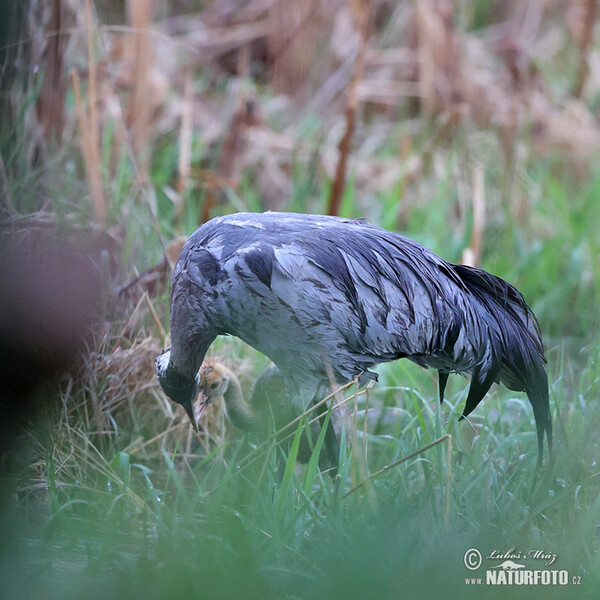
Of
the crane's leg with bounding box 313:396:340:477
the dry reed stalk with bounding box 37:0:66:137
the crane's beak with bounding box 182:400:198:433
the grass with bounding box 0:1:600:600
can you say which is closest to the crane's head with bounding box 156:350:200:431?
the crane's beak with bounding box 182:400:198:433

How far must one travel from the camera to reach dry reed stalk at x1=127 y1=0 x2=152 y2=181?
4406mm

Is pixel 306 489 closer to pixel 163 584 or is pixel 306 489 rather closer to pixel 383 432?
pixel 163 584

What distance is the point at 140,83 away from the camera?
4582 mm

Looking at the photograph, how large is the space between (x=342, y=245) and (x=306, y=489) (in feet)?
2.30

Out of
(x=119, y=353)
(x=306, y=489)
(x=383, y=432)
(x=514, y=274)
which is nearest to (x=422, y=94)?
(x=514, y=274)

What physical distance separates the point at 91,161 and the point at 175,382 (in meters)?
Result: 1.30

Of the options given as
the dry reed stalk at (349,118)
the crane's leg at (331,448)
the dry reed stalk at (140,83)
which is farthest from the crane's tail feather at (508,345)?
the dry reed stalk at (140,83)

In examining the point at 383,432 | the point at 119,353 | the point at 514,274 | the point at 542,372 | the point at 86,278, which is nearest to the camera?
the point at 542,372

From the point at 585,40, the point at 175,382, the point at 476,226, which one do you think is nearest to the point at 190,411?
the point at 175,382

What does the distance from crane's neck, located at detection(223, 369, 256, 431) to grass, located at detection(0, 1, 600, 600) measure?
129 millimetres

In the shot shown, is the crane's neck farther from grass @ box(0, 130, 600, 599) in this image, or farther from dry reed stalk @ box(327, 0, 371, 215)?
dry reed stalk @ box(327, 0, 371, 215)

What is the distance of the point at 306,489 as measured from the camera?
Result: 2.49 m

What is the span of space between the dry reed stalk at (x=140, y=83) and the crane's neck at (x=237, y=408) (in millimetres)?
1714

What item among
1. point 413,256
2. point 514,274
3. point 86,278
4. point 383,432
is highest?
point 413,256
